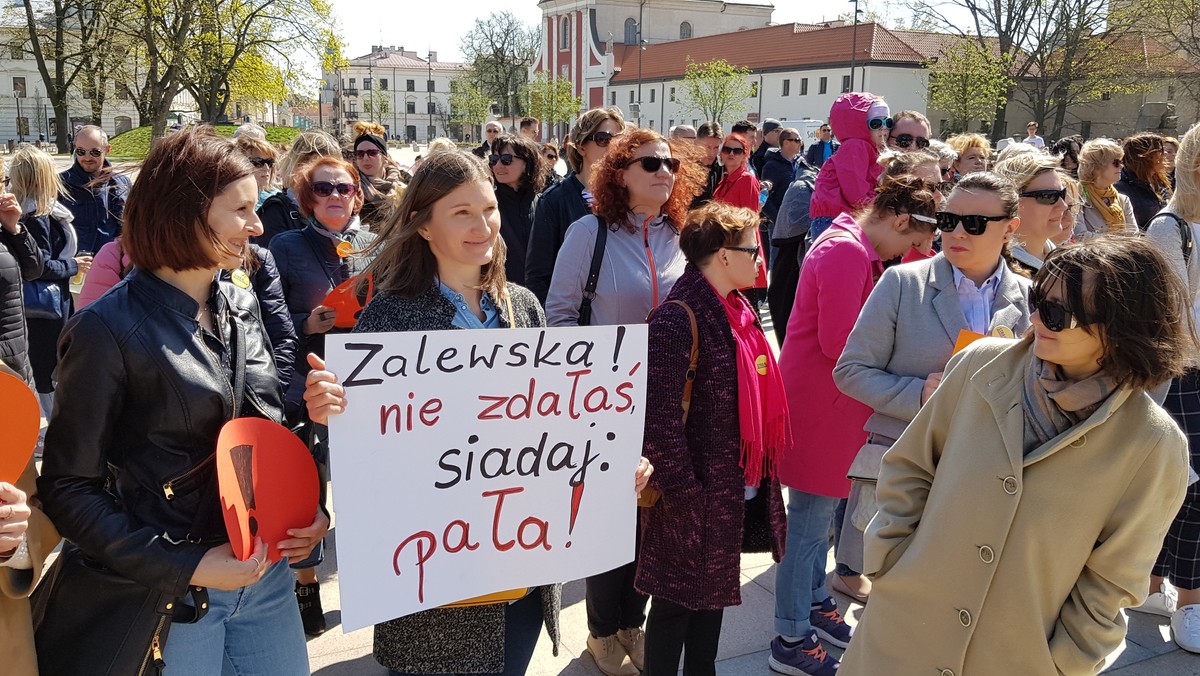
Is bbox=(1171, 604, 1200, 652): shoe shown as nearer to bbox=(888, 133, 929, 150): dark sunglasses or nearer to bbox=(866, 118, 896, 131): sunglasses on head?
bbox=(866, 118, 896, 131): sunglasses on head

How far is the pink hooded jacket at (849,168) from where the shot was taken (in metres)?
5.28

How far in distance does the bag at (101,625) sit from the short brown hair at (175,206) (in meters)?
0.71

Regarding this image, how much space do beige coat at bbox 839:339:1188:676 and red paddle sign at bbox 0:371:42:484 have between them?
193 centimetres

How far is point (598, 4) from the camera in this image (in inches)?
2985

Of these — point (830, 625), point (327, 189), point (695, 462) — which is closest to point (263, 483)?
point (695, 462)

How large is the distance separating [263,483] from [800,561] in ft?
7.38

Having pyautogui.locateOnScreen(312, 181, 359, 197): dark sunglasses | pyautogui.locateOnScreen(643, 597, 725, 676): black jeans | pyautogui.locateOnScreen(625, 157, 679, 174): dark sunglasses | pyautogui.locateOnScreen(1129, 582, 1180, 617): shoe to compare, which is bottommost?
pyautogui.locateOnScreen(1129, 582, 1180, 617): shoe

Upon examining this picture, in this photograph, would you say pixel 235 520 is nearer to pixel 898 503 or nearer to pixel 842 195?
pixel 898 503

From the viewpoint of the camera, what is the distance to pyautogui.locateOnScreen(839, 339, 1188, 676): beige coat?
6.10 feet

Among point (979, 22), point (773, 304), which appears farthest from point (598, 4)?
point (773, 304)

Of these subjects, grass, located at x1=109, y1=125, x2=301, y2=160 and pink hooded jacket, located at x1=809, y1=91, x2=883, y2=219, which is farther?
grass, located at x1=109, y1=125, x2=301, y2=160

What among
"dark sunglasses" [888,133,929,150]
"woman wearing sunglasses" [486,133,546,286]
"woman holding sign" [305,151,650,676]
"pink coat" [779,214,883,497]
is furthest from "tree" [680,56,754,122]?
"woman holding sign" [305,151,650,676]

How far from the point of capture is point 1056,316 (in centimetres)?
189

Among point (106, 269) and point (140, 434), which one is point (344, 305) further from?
point (140, 434)
